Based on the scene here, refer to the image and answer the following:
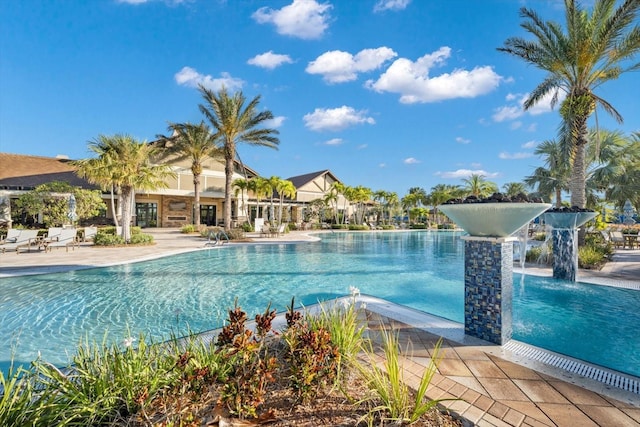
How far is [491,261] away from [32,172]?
110 feet

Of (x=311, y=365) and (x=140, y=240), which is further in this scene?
(x=140, y=240)

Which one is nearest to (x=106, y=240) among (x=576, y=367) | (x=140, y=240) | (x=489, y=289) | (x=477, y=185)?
(x=140, y=240)

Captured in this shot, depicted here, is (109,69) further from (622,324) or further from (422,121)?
(422,121)

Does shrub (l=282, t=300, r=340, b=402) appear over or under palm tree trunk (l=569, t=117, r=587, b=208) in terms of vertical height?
under

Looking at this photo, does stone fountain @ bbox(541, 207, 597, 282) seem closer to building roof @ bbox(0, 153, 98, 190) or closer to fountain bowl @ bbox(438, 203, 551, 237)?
fountain bowl @ bbox(438, 203, 551, 237)

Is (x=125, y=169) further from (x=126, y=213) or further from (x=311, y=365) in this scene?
(x=311, y=365)

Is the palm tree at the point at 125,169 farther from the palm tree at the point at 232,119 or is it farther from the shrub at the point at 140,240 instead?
the palm tree at the point at 232,119

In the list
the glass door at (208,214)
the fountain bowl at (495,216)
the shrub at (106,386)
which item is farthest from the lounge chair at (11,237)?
the glass door at (208,214)

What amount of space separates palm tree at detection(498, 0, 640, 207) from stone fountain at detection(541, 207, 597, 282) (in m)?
3.20

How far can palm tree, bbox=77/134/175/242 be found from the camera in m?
15.6

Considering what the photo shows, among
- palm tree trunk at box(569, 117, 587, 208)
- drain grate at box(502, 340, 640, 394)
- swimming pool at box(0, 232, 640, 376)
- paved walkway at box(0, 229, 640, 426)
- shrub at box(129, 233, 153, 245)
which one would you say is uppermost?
palm tree trunk at box(569, 117, 587, 208)

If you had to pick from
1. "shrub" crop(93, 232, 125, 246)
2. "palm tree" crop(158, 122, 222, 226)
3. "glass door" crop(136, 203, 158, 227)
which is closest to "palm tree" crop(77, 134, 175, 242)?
"shrub" crop(93, 232, 125, 246)

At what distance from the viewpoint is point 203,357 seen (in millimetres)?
2602

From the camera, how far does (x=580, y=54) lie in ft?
33.1
